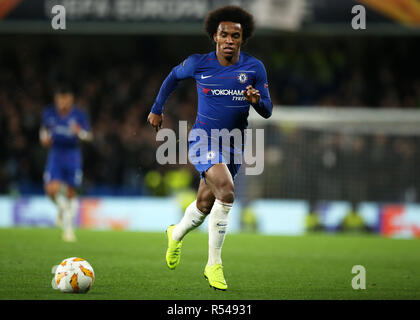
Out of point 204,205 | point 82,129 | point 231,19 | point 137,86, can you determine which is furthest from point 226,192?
point 137,86

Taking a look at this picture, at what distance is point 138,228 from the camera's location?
1694 cm

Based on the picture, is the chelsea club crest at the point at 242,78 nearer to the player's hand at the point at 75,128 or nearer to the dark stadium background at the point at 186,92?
the player's hand at the point at 75,128

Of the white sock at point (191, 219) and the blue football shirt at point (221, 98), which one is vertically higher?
the blue football shirt at point (221, 98)

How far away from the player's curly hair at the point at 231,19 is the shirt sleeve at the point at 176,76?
40cm

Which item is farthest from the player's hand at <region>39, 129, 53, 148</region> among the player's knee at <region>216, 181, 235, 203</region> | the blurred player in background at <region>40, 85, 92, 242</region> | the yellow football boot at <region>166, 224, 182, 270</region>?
the player's knee at <region>216, 181, 235, 203</region>

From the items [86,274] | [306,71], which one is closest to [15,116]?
[306,71]

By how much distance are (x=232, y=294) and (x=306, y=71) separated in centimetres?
1659

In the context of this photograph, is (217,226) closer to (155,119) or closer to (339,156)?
(155,119)

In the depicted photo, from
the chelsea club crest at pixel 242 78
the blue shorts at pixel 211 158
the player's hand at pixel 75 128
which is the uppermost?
the player's hand at pixel 75 128

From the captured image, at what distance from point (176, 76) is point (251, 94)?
1.05 meters

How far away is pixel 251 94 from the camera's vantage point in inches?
254

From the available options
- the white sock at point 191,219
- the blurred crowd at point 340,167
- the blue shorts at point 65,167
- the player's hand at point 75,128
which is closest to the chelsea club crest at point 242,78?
the white sock at point 191,219

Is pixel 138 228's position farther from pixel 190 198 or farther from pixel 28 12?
pixel 28 12

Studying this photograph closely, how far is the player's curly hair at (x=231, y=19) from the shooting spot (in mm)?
7242
